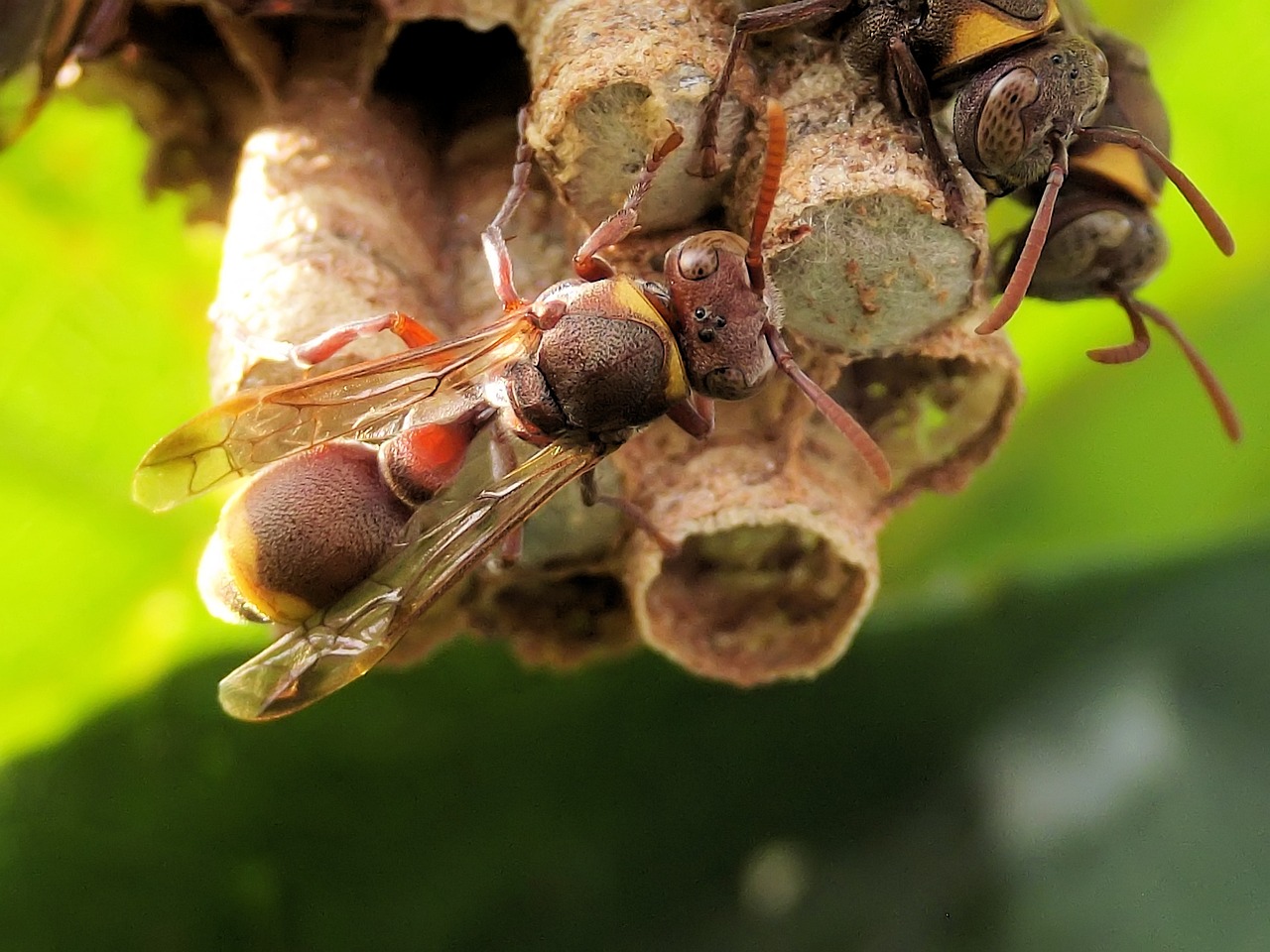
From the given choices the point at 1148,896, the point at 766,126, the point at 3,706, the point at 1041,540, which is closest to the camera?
the point at 766,126

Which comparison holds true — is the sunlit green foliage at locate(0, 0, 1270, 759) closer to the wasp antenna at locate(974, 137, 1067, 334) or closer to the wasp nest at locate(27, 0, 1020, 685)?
the wasp nest at locate(27, 0, 1020, 685)

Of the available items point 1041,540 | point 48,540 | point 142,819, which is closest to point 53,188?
point 48,540

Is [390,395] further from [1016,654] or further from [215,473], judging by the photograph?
[1016,654]

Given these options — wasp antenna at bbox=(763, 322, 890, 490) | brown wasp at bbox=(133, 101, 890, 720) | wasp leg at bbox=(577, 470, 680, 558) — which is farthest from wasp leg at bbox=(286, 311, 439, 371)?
wasp antenna at bbox=(763, 322, 890, 490)

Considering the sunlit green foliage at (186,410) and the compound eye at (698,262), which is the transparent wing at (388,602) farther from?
the sunlit green foliage at (186,410)

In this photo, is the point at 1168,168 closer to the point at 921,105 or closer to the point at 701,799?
the point at 921,105

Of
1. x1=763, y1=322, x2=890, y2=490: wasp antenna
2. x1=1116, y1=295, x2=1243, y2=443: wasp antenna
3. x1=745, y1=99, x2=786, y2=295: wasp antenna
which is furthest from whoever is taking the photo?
x1=1116, y1=295, x2=1243, y2=443: wasp antenna

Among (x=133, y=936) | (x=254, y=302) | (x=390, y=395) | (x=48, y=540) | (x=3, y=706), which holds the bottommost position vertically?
(x=133, y=936)
